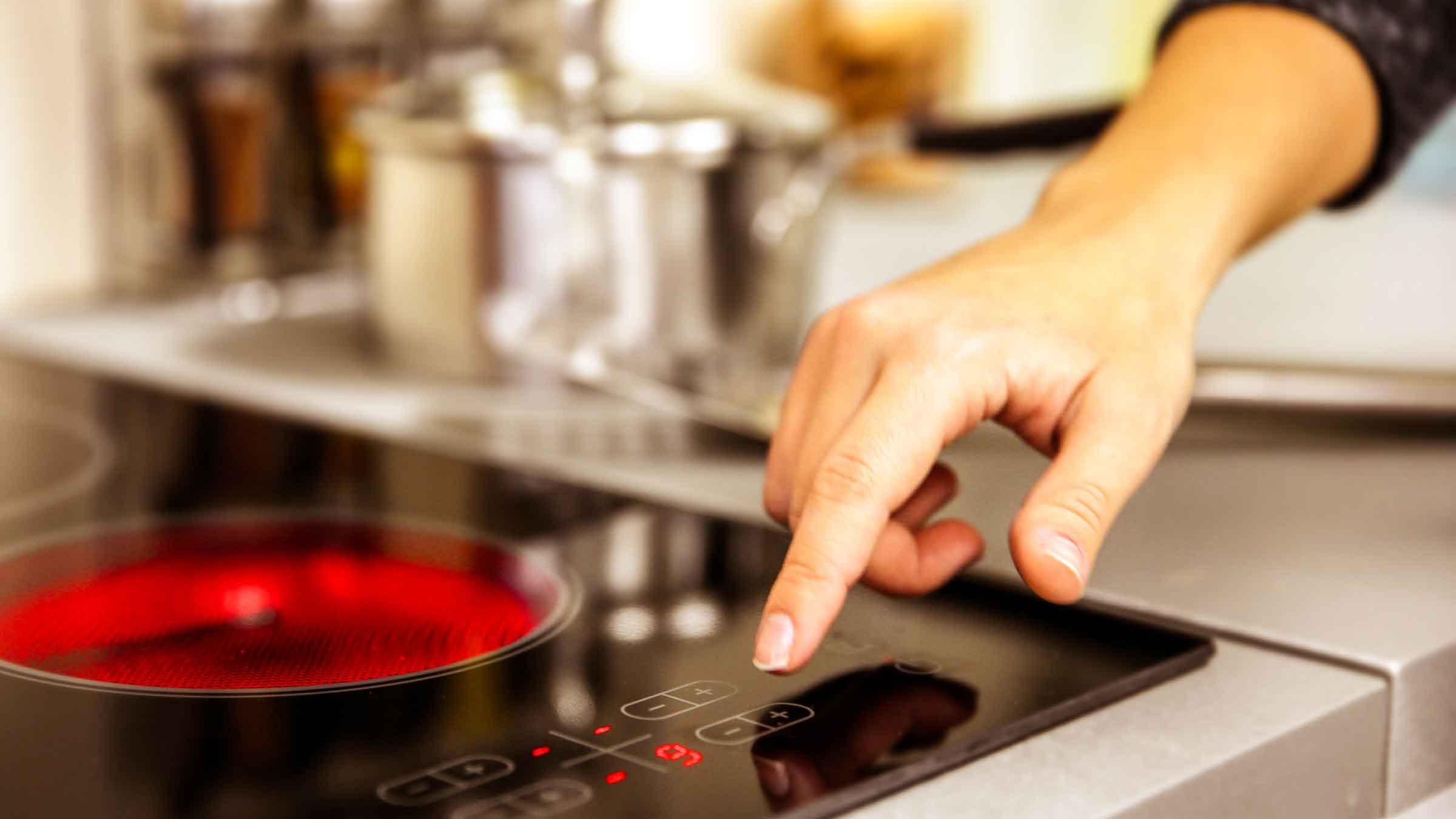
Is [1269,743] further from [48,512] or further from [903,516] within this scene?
[48,512]

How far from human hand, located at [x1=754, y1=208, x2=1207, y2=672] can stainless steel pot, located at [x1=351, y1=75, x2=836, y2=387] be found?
0.99ft

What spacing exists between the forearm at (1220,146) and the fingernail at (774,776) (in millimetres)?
212

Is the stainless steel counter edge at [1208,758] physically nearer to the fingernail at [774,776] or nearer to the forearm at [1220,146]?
the fingernail at [774,776]

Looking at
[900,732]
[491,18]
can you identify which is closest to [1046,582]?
[900,732]

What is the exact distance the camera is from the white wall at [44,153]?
3.27 feet

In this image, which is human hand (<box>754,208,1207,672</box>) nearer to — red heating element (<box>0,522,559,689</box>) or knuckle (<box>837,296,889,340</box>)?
knuckle (<box>837,296,889,340</box>)

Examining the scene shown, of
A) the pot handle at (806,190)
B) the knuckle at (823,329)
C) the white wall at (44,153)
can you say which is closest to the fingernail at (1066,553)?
the knuckle at (823,329)

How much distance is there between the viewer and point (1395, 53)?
0.60 metres

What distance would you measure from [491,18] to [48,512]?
1.87 ft

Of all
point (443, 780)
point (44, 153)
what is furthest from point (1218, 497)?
point (44, 153)

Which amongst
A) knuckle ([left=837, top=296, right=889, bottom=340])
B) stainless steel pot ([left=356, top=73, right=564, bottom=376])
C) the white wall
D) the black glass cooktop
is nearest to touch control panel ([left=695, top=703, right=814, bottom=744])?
the black glass cooktop

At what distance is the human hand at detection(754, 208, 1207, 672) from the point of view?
43 cm

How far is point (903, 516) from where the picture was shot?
49 centimetres

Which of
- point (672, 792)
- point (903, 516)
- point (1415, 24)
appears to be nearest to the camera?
point (672, 792)
